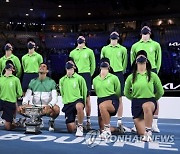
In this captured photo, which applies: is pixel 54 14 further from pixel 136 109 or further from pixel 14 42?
pixel 136 109

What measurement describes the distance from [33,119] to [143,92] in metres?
1.61

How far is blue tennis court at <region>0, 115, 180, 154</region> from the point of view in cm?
334

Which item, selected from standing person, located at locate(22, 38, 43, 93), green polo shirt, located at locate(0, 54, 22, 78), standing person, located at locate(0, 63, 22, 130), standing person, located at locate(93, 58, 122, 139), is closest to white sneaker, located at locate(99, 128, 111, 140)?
standing person, located at locate(93, 58, 122, 139)

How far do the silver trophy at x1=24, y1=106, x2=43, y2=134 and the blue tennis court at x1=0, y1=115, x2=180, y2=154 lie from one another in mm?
112

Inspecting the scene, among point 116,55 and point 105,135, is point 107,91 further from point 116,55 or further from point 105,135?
point 116,55

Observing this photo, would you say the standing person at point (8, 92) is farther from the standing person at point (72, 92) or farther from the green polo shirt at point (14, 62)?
the standing person at point (72, 92)

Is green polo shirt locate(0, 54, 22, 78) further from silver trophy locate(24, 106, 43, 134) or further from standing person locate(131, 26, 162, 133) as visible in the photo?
standing person locate(131, 26, 162, 133)

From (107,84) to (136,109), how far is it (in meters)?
0.54

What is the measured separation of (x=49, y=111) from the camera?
15.4 ft

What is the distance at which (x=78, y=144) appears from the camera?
12.0ft

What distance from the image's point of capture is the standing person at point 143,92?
12.7ft

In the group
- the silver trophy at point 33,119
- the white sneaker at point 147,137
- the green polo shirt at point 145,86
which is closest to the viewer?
the white sneaker at point 147,137

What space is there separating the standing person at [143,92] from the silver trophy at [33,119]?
1.38 meters

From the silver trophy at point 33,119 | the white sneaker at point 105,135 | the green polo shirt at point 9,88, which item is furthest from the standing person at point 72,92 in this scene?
the green polo shirt at point 9,88
